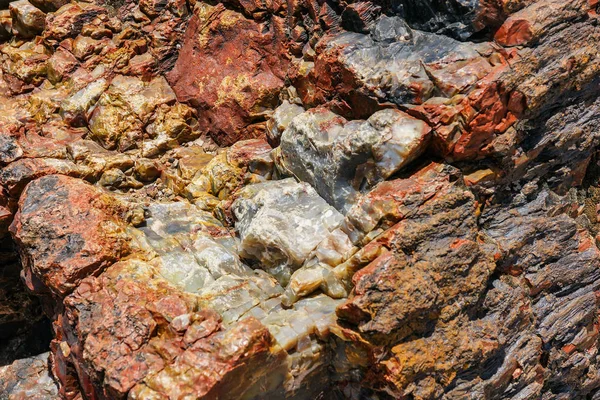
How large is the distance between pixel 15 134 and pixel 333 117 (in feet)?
11.7

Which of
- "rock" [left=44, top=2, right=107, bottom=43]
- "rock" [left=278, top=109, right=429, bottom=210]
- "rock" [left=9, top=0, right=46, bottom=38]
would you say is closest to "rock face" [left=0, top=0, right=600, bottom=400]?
"rock" [left=278, top=109, right=429, bottom=210]

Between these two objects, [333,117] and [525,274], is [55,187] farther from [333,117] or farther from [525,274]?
[525,274]

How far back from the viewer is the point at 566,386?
6.18 metres

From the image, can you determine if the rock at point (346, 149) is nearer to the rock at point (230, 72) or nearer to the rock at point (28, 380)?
the rock at point (230, 72)

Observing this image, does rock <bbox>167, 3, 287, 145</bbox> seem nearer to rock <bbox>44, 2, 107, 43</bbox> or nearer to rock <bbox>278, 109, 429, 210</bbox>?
rock <bbox>278, 109, 429, 210</bbox>

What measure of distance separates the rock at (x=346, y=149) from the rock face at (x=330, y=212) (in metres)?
0.02

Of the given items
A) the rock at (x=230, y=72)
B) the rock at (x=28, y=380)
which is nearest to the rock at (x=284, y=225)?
the rock at (x=230, y=72)

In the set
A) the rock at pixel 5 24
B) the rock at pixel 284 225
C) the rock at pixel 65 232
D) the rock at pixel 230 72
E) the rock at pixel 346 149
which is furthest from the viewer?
the rock at pixel 5 24

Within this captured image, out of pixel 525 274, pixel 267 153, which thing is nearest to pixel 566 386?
pixel 525 274

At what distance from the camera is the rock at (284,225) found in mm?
5453

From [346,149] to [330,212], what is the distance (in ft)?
2.08

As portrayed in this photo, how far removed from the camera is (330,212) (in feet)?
18.3

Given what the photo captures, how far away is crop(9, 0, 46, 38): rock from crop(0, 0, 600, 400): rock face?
41.7 inches

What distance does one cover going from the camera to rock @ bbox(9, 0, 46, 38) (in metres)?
7.44
